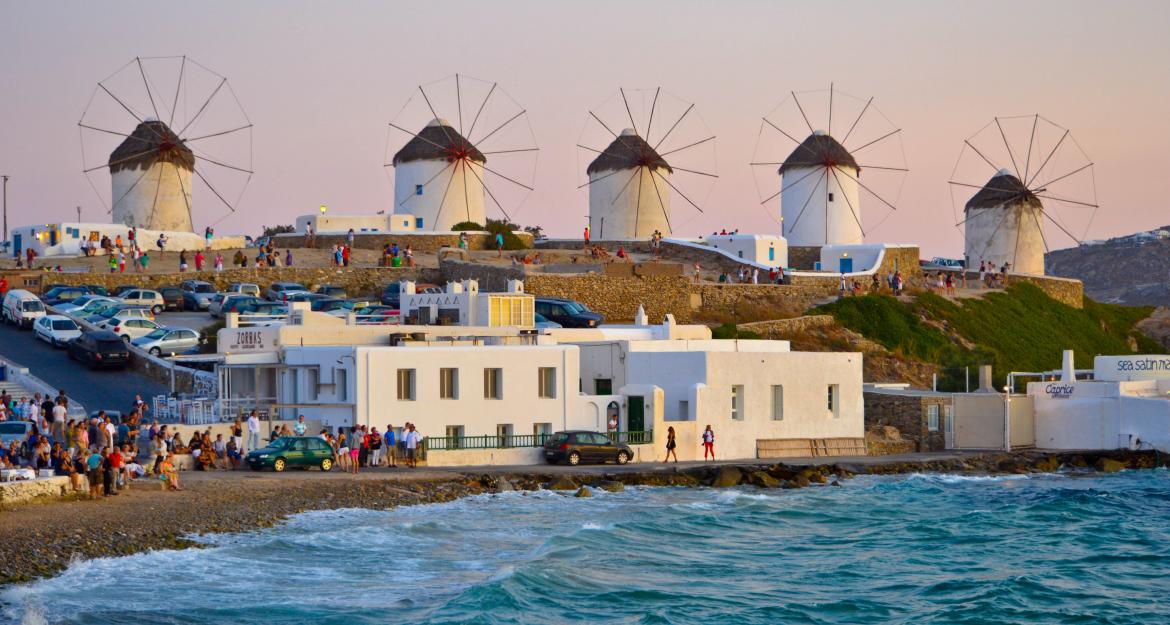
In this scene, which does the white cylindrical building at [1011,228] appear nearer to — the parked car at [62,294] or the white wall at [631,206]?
the white wall at [631,206]

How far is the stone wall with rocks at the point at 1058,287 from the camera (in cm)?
8406

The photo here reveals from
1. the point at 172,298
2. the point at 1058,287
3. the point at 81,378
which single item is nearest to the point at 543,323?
the point at 81,378

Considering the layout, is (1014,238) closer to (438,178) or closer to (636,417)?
(438,178)

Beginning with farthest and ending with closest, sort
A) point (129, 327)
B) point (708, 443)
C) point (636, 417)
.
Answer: point (129, 327), point (708, 443), point (636, 417)

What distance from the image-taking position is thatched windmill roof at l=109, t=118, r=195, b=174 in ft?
266

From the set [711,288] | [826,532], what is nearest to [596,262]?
[711,288]

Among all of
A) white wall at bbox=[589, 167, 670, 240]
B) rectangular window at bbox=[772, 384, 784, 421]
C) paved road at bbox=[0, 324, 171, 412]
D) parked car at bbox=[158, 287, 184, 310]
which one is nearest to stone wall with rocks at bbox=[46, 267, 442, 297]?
parked car at bbox=[158, 287, 184, 310]

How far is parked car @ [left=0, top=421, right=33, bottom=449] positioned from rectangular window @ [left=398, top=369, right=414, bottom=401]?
9.17 meters

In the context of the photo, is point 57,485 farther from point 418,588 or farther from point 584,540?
point 584,540

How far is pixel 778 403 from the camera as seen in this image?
46.7 meters

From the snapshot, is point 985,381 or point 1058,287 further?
point 1058,287

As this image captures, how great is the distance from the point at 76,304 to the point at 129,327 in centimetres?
598

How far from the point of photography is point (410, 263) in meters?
71.0

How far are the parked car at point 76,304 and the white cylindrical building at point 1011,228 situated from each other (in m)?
53.7
